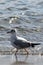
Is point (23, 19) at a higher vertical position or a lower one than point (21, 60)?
lower

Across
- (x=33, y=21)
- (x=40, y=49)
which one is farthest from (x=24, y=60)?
(x=33, y=21)

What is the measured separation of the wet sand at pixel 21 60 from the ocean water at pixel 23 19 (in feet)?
2.84

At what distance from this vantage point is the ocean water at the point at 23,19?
10.3 meters

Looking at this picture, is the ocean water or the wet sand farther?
the ocean water

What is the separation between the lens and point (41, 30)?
11258 mm

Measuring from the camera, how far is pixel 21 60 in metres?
7.90

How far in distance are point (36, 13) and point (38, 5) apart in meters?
1.33

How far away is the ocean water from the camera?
10320mm

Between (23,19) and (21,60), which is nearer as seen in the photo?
(21,60)

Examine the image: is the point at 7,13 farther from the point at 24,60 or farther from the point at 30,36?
the point at 24,60

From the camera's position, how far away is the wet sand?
760 cm

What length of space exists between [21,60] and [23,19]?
4.82 metres

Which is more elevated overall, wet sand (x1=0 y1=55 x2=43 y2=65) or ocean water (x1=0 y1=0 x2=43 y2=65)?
wet sand (x1=0 y1=55 x2=43 y2=65)

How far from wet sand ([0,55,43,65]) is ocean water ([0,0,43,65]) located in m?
0.87
